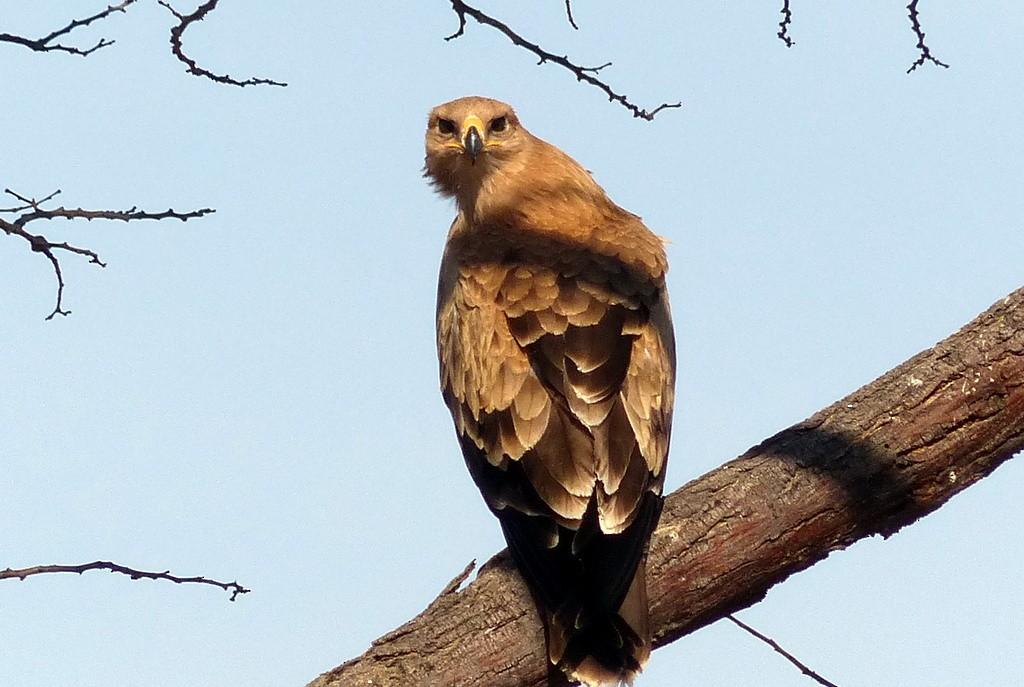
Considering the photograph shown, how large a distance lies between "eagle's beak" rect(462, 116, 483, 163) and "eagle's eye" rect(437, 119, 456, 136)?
197 millimetres

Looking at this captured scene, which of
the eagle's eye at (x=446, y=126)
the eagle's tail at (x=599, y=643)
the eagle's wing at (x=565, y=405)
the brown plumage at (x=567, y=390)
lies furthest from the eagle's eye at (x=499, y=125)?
the eagle's tail at (x=599, y=643)

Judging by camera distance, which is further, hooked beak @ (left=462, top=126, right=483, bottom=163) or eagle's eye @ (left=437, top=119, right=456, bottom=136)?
eagle's eye @ (left=437, top=119, right=456, bottom=136)

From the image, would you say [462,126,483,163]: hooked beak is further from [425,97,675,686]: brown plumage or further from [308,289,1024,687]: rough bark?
[308,289,1024,687]: rough bark

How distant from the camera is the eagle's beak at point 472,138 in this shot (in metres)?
6.90

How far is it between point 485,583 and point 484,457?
0.61 m

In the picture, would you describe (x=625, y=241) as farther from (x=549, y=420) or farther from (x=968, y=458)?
(x=968, y=458)

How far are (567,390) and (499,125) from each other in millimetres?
2520

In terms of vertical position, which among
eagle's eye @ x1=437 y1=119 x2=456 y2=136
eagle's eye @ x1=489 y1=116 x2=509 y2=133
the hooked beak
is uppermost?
eagle's eye @ x1=437 y1=119 x2=456 y2=136

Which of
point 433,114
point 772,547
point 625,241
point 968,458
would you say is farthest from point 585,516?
point 433,114

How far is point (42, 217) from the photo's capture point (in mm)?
4277

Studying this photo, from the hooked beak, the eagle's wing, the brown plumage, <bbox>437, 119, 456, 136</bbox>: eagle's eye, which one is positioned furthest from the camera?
<bbox>437, 119, 456, 136</bbox>: eagle's eye

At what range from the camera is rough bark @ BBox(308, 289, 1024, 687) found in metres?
4.57

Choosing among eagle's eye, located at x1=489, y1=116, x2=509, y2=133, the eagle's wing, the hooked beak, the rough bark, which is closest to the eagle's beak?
the hooked beak

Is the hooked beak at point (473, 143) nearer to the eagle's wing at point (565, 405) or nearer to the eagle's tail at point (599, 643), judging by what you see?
the eagle's wing at point (565, 405)
